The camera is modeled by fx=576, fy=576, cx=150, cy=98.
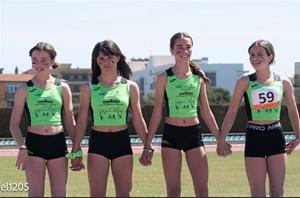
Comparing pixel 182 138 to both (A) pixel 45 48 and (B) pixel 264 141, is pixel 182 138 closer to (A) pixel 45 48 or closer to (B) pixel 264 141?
(B) pixel 264 141

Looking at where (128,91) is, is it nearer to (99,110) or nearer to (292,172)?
(99,110)

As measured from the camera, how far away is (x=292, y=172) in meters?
13.8

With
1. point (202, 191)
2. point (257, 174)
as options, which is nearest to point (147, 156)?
point (202, 191)

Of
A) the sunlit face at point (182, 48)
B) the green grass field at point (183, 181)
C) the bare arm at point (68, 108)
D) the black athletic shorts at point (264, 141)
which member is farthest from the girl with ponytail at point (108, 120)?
the green grass field at point (183, 181)

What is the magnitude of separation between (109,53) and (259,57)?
5.81 ft

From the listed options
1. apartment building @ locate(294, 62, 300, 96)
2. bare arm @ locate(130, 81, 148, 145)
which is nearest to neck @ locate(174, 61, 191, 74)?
bare arm @ locate(130, 81, 148, 145)

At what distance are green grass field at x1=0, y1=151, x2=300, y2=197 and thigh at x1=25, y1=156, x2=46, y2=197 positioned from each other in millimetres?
3093

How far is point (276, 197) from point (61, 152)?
2.53 metres

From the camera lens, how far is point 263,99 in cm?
679

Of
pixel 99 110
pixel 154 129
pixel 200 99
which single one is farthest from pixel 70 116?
pixel 200 99

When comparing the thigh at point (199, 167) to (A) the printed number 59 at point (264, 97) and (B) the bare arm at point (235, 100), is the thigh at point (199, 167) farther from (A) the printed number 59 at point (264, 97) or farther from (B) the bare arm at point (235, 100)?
(A) the printed number 59 at point (264, 97)

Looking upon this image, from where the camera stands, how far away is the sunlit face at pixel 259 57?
680 cm

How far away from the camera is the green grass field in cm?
1020

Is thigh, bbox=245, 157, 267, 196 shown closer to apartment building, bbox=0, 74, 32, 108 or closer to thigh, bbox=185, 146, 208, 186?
thigh, bbox=185, 146, 208, 186
